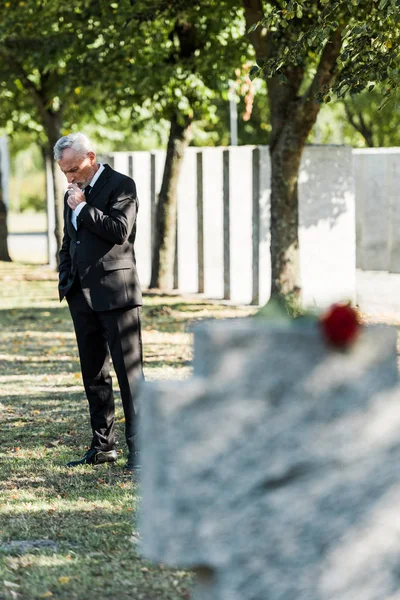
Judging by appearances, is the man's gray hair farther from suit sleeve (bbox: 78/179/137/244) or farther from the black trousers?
the black trousers

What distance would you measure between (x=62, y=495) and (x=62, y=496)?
0.09 ft

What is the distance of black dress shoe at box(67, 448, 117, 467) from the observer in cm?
733

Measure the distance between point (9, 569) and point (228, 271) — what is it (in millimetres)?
13247

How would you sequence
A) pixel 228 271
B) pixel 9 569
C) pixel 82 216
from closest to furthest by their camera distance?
1. pixel 9 569
2. pixel 82 216
3. pixel 228 271

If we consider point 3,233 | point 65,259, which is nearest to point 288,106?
point 65,259

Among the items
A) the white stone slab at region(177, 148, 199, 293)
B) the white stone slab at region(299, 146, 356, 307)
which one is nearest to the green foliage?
the white stone slab at region(299, 146, 356, 307)

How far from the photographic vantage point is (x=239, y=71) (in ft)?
61.7

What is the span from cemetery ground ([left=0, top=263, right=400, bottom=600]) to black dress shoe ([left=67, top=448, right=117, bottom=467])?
0.24ft

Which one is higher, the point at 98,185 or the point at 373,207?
the point at 98,185

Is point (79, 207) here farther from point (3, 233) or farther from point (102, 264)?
point (3, 233)

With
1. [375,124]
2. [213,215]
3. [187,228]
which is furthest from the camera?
[375,124]

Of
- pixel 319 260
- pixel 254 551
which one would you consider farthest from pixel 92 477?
pixel 319 260

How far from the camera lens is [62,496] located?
6.59 meters

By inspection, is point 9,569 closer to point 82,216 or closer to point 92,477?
point 92,477
